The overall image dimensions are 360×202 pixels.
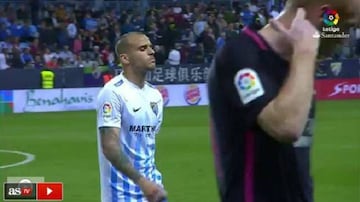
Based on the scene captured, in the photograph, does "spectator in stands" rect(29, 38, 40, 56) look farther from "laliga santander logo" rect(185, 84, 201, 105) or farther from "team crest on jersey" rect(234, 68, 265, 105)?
"team crest on jersey" rect(234, 68, 265, 105)

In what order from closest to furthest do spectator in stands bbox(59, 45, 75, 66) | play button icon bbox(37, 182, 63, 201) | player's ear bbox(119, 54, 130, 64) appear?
1. player's ear bbox(119, 54, 130, 64)
2. play button icon bbox(37, 182, 63, 201)
3. spectator in stands bbox(59, 45, 75, 66)

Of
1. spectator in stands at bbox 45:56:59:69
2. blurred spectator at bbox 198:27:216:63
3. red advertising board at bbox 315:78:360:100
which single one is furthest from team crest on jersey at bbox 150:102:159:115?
blurred spectator at bbox 198:27:216:63

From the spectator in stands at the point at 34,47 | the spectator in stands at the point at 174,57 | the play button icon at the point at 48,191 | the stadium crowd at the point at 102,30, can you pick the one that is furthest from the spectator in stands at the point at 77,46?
the play button icon at the point at 48,191

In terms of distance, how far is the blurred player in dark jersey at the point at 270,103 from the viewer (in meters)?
3.22

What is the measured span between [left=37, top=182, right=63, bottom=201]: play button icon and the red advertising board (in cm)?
1783

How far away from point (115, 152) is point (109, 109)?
1.23ft

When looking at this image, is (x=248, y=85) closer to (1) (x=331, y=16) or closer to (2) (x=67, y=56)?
(1) (x=331, y=16)

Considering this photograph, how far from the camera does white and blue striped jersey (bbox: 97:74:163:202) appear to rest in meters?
6.46

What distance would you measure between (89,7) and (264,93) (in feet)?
120

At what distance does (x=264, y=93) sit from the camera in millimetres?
3270

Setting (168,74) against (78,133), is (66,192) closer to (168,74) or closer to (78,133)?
(78,133)

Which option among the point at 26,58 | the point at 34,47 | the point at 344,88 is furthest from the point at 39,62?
the point at 344,88

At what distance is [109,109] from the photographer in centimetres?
644

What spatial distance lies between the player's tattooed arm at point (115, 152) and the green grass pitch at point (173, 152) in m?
6.65
